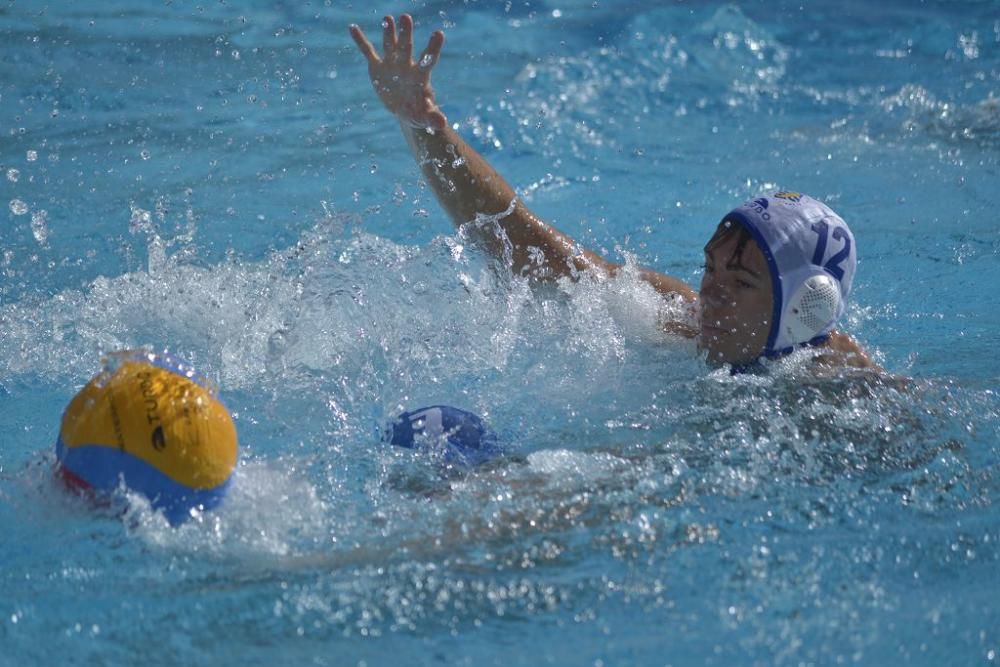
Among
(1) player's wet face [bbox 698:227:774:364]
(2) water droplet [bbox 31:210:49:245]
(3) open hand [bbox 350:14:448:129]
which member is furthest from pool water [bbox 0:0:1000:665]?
(3) open hand [bbox 350:14:448:129]

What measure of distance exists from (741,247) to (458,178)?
0.92 meters

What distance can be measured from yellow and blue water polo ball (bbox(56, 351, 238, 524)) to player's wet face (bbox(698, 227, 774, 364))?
4.75 feet

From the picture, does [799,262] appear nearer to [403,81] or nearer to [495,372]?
[495,372]

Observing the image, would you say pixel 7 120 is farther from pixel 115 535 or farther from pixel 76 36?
pixel 115 535

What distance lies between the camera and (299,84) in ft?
24.1

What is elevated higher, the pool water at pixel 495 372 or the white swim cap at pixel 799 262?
the white swim cap at pixel 799 262

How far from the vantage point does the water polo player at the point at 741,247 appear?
11.1ft

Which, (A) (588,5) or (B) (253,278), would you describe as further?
(A) (588,5)

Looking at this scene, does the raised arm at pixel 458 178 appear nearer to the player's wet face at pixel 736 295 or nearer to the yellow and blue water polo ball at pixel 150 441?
the player's wet face at pixel 736 295

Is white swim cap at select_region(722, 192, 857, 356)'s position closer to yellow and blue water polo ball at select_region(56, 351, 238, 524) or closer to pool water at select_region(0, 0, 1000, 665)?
pool water at select_region(0, 0, 1000, 665)

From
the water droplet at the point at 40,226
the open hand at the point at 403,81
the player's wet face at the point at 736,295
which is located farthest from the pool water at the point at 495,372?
the open hand at the point at 403,81

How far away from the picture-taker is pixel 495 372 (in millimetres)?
3781

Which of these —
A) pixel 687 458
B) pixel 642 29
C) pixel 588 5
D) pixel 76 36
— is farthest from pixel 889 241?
pixel 76 36

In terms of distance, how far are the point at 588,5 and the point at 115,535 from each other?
6.78m
